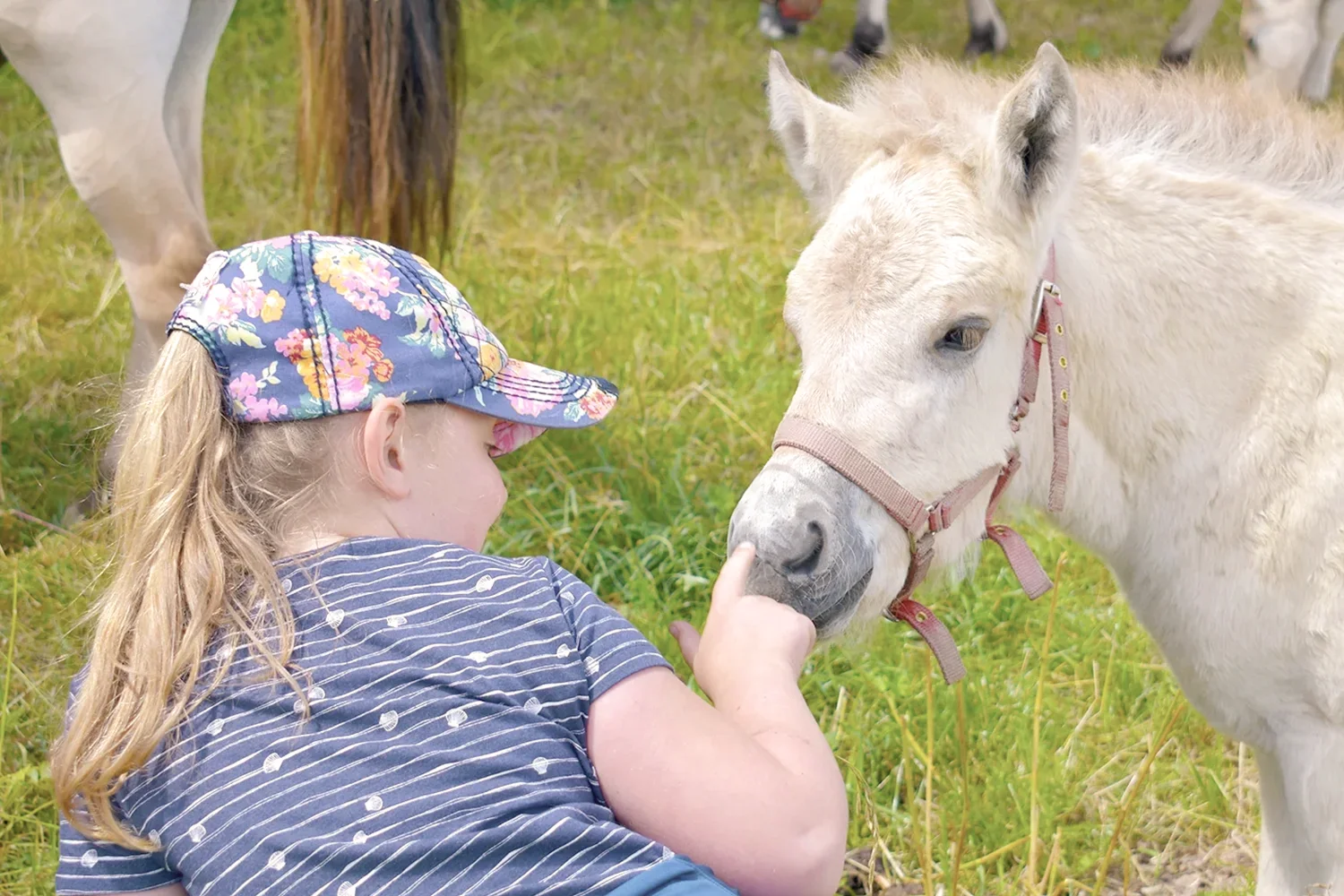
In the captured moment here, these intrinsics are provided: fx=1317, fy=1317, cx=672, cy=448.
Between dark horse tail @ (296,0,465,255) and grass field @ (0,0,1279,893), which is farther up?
dark horse tail @ (296,0,465,255)

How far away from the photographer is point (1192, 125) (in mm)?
2039

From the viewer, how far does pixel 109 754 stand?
1.33 metres

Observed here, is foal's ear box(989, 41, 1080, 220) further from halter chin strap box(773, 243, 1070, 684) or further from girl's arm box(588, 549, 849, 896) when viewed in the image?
girl's arm box(588, 549, 849, 896)

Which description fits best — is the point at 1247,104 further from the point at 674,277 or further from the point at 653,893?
the point at 674,277

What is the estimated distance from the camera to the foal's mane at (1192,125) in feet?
6.59

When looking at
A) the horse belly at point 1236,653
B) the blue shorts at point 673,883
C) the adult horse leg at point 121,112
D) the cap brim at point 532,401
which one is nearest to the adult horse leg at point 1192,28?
the adult horse leg at point 121,112

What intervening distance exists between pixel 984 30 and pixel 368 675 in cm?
693

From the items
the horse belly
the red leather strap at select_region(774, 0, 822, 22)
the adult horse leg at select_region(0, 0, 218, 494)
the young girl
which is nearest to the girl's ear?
the young girl

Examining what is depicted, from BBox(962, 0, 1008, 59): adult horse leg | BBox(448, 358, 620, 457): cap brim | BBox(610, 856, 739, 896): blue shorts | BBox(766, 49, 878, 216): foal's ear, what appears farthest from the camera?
BBox(962, 0, 1008, 59): adult horse leg

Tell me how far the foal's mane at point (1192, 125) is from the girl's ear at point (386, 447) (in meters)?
0.91

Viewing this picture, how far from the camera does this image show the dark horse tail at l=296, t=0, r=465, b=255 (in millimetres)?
3393

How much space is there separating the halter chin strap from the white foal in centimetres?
2

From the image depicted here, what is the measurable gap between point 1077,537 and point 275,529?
48.5 inches

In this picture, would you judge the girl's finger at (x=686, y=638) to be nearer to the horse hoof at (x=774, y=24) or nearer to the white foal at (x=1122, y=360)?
the white foal at (x=1122, y=360)
